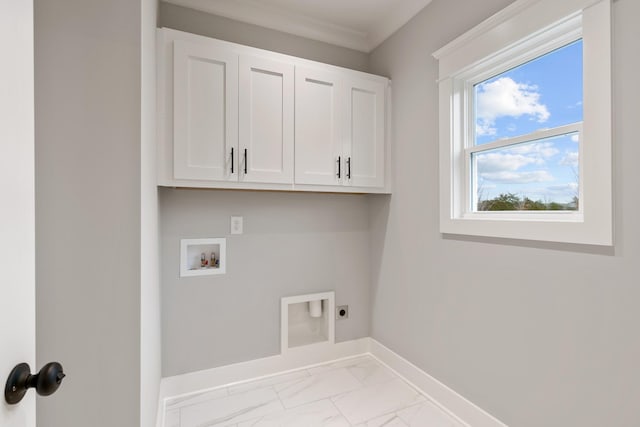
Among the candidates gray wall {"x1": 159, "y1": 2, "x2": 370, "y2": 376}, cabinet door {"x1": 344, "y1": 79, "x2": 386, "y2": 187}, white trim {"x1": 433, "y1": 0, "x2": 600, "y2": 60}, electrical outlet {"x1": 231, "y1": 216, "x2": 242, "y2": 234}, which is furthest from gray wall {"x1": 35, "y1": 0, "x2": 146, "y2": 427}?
white trim {"x1": 433, "y1": 0, "x2": 600, "y2": 60}

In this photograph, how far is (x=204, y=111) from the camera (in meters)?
1.84

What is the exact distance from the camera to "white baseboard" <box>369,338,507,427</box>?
1684mm

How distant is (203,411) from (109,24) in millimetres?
1975

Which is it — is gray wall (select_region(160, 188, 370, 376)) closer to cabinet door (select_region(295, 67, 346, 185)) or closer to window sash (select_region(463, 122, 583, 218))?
cabinet door (select_region(295, 67, 346, 185))

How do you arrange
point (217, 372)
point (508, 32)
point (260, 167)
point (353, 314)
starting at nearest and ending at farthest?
point (508, 32), point (260, 167), point (217, 372), point (353, 314)

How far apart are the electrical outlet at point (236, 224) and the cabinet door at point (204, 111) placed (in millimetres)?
375

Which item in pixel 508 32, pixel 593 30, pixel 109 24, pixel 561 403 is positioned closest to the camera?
pixel 109 24

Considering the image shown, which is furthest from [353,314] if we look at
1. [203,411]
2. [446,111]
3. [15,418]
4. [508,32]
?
[15,418]

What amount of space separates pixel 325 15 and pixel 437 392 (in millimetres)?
2609

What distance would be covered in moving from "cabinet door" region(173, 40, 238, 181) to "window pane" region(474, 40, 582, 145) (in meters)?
1.45

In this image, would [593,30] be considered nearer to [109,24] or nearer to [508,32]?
[508,32]

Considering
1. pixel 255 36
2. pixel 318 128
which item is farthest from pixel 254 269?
pixel 255 36

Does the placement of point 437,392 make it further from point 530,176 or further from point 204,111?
point 204,111

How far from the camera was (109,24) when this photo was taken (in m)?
1.11
